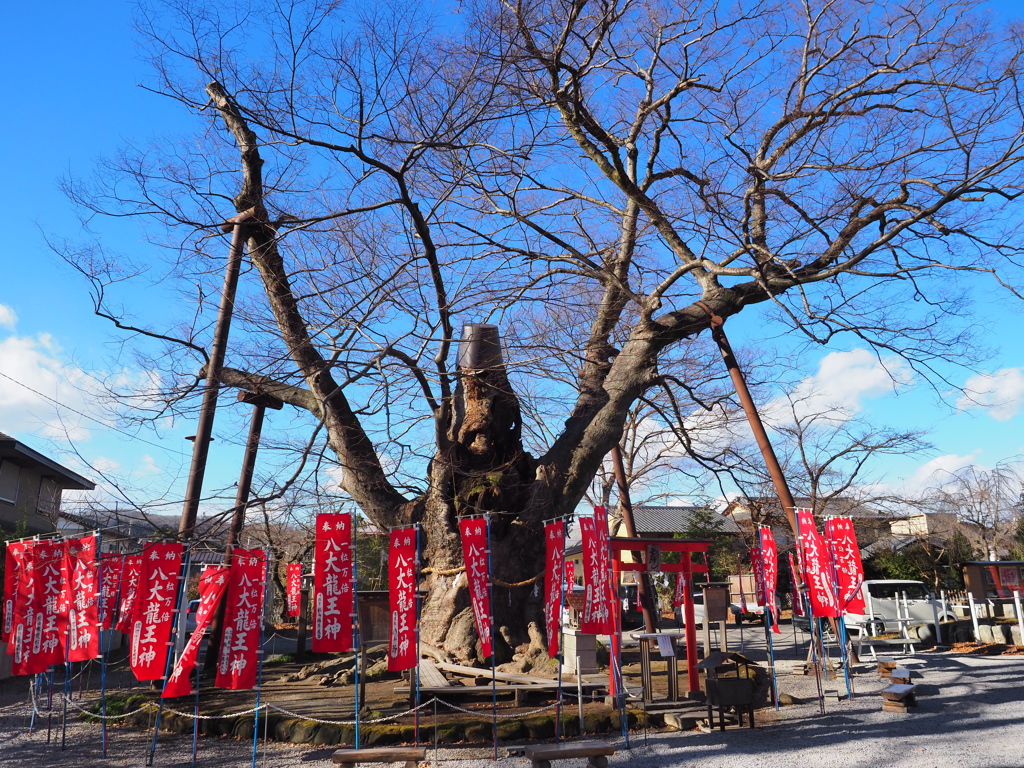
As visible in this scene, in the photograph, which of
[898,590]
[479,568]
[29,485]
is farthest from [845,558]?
[29,485]

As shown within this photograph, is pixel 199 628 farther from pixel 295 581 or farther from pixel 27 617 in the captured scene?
pixel 295 581

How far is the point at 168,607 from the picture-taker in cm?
794

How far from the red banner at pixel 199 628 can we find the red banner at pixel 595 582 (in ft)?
13.7

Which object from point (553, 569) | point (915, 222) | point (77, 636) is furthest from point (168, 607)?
point (915, 222)

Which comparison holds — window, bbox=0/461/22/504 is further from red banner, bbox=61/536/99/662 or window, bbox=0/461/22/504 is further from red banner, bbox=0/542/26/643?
red banner, bbox=61/536/99/662

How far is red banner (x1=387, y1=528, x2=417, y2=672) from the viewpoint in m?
7.77

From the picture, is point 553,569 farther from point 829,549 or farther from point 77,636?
point 77,636

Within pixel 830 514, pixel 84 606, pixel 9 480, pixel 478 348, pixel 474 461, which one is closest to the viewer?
pixel 84 606

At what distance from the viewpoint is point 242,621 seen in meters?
8.20

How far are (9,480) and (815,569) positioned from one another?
21.5 metres

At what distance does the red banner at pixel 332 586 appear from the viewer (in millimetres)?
7730

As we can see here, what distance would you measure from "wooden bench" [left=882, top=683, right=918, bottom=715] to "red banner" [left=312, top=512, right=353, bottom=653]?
6912 millimetres

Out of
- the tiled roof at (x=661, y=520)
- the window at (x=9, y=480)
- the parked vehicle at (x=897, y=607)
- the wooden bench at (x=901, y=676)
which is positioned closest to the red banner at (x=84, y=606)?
the wooden bench at (x=901, y=676)

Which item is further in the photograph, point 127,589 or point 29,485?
point 29,485
